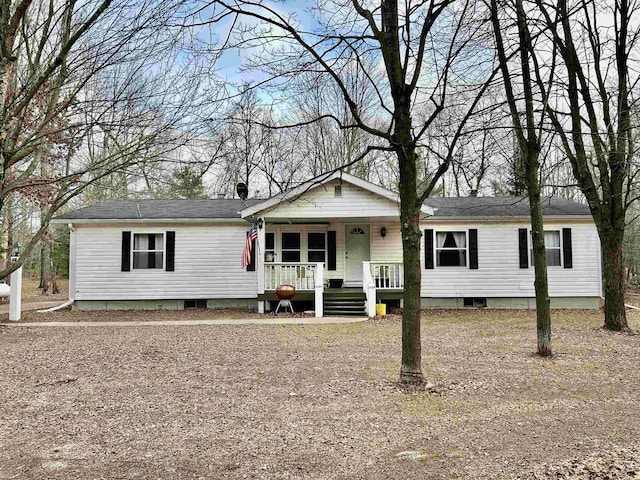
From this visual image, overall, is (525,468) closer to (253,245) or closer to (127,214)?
(253,245)

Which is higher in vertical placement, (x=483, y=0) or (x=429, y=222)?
(x=483, y=0)

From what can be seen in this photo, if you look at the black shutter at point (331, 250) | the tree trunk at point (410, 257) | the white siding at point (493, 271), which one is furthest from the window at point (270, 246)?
the tree trunk at point (410, 257)

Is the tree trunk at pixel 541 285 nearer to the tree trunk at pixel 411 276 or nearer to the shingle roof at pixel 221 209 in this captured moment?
the tree trunk at pixel 411 276

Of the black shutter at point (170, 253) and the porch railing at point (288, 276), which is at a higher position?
the black shutter at point (170, 253)

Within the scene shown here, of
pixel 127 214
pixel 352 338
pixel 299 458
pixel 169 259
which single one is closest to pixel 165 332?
pixel 352 338

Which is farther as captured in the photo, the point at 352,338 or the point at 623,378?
the point at 352,338

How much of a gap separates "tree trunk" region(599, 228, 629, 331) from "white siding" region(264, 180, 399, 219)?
5.65 meters

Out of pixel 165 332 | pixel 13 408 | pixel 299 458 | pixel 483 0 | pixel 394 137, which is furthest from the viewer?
pixel 165 332

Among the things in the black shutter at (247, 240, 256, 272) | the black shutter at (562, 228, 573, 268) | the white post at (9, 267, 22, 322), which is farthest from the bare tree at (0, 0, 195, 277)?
the black shutter at (562, 228, 573, 268)

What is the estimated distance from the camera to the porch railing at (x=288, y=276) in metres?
15.2

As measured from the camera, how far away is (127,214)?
16344 millimetres

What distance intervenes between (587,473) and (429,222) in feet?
43.1

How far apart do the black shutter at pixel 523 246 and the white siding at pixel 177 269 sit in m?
8.68

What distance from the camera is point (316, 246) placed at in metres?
16.9
